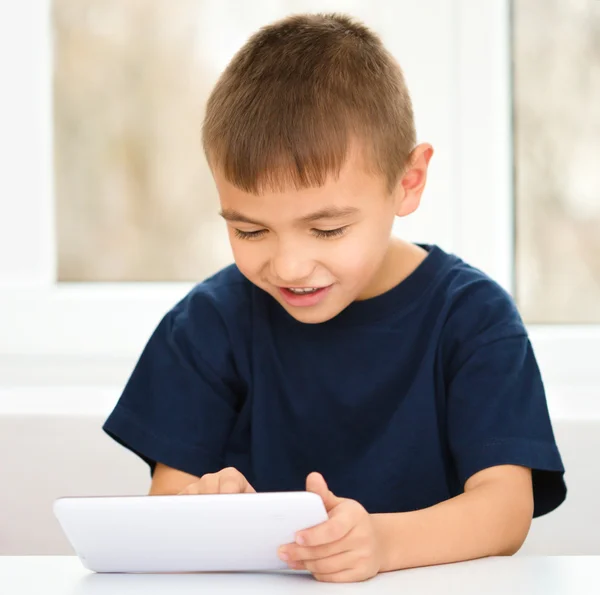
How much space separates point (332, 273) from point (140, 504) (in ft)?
1.05

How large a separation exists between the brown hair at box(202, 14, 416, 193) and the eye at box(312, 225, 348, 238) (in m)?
0.05

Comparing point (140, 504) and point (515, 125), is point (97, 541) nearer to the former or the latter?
point (140, 504)

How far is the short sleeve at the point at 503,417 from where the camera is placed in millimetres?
916

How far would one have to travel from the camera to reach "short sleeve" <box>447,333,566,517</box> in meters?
0.92

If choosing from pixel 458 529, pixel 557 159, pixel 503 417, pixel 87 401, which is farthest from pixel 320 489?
pixel 557 159

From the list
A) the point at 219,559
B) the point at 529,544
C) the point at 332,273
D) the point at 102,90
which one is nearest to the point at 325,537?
the point at 219,559

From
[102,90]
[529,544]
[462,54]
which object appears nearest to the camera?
[529,544]

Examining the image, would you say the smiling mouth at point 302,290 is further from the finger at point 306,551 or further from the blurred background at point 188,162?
the blurred background at point 188,162

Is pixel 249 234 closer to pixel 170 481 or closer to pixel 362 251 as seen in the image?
pixel 362 251

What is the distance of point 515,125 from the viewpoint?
1682 mm

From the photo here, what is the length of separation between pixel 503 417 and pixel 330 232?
0.78 feet

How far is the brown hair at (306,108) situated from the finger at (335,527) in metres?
0.29

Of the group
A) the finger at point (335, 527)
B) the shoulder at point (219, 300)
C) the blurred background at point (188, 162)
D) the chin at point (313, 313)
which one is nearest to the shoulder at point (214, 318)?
the shoulder at point (219, 300)

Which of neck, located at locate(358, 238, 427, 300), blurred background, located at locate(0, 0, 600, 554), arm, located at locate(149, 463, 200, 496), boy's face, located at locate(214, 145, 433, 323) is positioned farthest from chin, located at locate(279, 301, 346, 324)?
blurred background, located at locate(0, 0, 600, 554)
